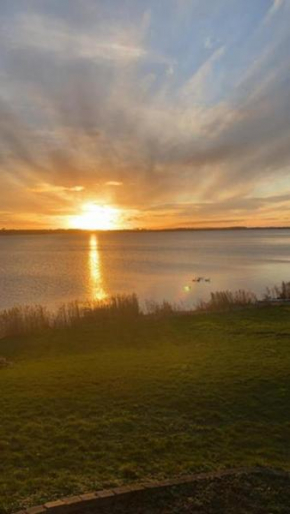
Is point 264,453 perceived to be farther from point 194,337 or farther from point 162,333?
point 162,333

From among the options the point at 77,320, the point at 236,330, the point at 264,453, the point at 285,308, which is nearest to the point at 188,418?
the point at 264,453

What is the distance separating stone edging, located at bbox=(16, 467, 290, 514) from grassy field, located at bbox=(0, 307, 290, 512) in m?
0.31

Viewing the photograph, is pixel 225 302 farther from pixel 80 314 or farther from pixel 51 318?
pixel 51 318

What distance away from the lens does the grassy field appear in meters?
6.25

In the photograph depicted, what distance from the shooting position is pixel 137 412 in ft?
28.5

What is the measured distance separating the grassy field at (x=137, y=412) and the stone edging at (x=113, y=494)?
0.31 metres

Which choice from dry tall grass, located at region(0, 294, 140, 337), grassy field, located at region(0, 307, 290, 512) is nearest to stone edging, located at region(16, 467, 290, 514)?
grassy field, located at region(0, 307, 290, 512)

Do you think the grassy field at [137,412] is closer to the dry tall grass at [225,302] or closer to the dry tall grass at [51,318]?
the dry tall grass at [51,318]

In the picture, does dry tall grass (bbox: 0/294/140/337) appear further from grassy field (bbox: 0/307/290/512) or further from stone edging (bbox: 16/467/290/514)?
stone edging (bbox: 16/467/290/514)

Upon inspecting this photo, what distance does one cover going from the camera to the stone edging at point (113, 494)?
16.4ft

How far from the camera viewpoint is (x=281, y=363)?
1218 cm

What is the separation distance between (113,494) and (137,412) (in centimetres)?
343

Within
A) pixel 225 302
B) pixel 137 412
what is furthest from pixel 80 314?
pixel 137 412

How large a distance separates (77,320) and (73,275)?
36.0 m
